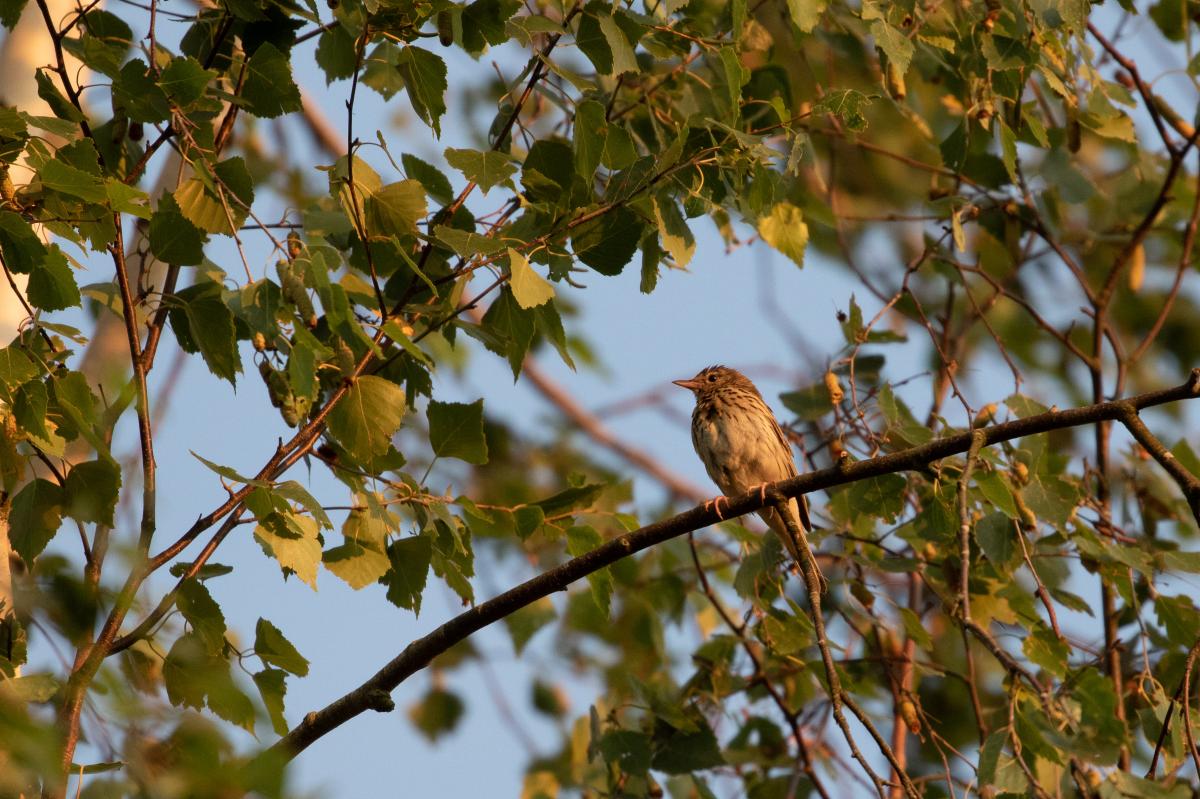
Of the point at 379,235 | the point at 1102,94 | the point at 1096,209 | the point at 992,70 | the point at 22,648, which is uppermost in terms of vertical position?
the point at 1096,209

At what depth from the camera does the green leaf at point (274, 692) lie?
12.5 ft

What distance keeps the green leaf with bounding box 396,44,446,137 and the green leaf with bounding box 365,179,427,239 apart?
19 cm

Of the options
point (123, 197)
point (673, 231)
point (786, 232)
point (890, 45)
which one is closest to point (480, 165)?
point (673, 231)

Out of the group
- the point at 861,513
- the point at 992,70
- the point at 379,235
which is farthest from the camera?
the point at 861,513

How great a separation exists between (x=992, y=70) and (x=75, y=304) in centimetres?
304

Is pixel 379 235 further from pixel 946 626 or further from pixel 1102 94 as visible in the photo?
pixel 946 626

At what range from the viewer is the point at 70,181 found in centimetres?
327

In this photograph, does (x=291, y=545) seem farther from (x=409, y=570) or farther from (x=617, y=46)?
(x=617, y=46)

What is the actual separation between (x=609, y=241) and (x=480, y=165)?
440 mm

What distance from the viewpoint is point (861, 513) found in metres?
5.21

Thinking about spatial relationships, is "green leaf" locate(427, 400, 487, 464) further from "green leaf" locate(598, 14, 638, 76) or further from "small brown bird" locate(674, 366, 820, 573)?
"small brown bird" locate(674, 366, 820, 573)

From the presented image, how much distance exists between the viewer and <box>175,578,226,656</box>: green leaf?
3.58 metres

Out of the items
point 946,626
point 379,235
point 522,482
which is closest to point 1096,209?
point 946,626

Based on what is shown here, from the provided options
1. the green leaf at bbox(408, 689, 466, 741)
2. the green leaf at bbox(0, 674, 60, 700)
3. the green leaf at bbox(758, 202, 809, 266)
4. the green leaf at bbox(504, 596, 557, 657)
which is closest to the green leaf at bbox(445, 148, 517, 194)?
the green leaf at bbox(0, 674, 60, 700)
